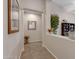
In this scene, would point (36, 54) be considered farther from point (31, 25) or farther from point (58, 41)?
point (31, 25)

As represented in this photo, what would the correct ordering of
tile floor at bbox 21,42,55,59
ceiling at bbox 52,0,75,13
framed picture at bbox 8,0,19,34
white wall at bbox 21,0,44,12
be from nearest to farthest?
framed picture at bbox 8,0,19,34, tile floor at bbox 21,42,55,59, white wall at bbox 21,0,44,12, ceiling at bbox 52,0,75,13

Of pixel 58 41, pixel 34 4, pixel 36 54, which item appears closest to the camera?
pixel 58 41

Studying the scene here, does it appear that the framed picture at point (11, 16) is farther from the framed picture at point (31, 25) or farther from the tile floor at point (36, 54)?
the framed picture at point (31, 25)

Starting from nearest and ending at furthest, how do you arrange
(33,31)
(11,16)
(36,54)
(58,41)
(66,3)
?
(11,16), (58,41), (36,54), (66,3), (33,31)

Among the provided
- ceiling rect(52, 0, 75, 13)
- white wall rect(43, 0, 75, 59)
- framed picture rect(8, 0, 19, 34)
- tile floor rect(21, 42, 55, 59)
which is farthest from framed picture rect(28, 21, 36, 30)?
framed picture rect(8, 0, 19, 34)

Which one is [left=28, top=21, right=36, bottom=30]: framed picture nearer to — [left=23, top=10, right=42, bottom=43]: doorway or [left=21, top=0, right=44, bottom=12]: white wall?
[left=23, top=10, right=42, bottom=43]: doorway

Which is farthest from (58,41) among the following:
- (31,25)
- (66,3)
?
(31,25)

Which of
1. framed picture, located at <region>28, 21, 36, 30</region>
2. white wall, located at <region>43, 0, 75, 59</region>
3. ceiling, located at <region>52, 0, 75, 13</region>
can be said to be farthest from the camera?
framed picture, located at <region>28, 21, 36, 30</region>

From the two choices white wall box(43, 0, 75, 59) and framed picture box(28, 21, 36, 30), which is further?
framed picture box(28, 21, 36, 30)

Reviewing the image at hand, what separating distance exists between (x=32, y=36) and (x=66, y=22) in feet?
11.4

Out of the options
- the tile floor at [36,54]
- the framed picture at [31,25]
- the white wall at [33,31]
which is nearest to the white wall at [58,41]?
the tile floor at [36,54]

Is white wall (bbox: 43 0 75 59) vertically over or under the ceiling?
under

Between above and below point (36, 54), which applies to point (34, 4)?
above

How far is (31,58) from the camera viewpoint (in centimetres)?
444
